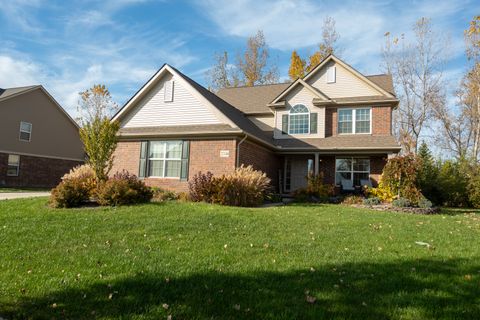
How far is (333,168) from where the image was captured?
19.0m

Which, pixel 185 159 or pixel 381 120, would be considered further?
pixel 381 120

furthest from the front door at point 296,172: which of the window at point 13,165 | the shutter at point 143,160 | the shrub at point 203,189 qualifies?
the window at point 13,165

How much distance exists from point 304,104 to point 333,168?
3.67 m

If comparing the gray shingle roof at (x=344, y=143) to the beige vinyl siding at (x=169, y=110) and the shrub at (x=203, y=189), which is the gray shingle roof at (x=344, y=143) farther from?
the shrub at (x=203, y=189)

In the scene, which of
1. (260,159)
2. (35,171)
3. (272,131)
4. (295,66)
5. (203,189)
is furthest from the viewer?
(295,66)

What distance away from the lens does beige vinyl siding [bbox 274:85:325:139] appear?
18.8 metres

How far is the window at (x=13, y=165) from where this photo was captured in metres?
25.8

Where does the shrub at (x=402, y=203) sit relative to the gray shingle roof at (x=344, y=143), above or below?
below

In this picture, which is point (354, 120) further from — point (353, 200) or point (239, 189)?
point (239, 189)

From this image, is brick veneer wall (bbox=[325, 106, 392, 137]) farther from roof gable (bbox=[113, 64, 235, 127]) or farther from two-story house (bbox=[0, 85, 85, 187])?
two-story house (bbox=[0, 85, 85, 187])

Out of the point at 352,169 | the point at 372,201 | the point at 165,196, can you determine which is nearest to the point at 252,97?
the point at 352,169

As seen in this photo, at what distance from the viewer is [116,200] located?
10.9 m

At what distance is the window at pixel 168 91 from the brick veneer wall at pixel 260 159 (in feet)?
14.5

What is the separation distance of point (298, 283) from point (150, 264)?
214 centimetres
